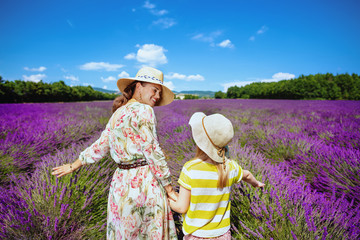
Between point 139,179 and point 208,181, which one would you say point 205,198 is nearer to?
point 208,181

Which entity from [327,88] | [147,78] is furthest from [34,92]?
[327,88]

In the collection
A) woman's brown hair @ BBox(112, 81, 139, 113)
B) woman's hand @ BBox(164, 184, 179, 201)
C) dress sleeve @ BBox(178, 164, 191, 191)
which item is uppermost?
woman's brown hair @ BBox(112, 81, 139, 113)

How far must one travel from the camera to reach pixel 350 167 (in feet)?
5.81

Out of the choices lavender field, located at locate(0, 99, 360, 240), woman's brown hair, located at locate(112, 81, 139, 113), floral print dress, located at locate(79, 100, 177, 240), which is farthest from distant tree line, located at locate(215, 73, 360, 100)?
floral print dress, located at locate(79, 100, 177, 240)

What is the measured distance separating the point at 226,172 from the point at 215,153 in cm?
16

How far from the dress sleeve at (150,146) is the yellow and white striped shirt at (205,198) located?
0.14 meters

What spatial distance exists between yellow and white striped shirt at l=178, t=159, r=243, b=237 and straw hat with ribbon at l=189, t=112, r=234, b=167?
94 millimetres

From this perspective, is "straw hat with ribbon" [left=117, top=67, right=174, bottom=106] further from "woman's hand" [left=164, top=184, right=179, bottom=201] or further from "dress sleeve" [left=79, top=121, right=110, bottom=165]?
"woman's hand" [left=164, top=184, right=179, bottom=201]

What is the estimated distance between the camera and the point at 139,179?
3.68 ft

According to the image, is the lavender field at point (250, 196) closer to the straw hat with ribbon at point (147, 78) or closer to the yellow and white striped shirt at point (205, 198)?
the yellow and white striped shirt at point (205, 198)

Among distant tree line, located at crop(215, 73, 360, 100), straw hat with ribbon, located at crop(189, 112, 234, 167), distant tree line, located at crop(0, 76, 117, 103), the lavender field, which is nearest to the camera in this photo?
straw hat with ribbon, located at crop(189, 112, 234, 167)

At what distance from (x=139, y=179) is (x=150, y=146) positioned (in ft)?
0.91

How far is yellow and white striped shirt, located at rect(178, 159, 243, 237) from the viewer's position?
962mm

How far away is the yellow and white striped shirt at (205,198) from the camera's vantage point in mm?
962
